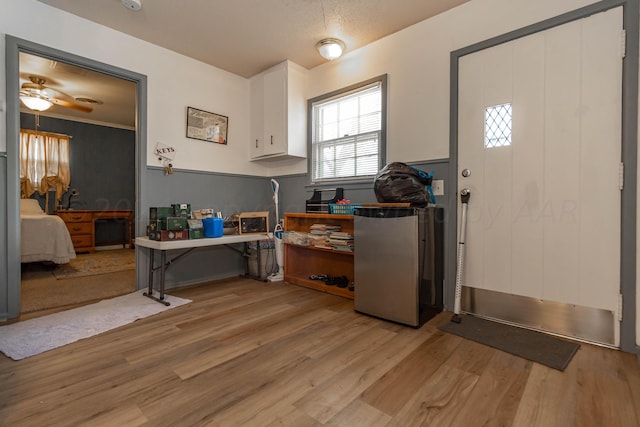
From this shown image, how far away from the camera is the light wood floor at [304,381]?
127 centimetres

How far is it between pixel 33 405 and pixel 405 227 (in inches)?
87.2

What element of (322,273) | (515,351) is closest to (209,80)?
(322,273)

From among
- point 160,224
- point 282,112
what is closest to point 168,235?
point 160,224

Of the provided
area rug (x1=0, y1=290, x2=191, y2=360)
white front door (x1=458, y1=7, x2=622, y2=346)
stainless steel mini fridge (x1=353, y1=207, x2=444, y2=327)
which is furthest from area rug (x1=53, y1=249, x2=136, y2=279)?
white front door (x1=458, y1=7, x2=622, y2=346)

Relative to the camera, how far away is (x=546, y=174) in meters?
2.11

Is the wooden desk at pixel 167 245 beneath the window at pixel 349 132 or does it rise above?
beneath

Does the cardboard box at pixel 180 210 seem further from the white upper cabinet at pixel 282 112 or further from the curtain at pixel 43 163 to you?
the curtain at pixel 43 163

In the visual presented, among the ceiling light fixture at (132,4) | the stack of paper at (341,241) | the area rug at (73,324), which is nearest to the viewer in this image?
the area rug at (73,324)

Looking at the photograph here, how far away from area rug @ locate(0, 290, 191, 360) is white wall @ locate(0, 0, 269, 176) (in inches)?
54.1

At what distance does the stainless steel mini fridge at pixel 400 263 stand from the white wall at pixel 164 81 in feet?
7.13

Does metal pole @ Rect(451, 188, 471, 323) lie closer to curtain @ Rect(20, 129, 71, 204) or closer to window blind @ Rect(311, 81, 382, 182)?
window blind @ Rect(311, 81, 382, 182)

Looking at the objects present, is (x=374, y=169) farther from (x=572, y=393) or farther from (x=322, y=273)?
(x=572, y=393)

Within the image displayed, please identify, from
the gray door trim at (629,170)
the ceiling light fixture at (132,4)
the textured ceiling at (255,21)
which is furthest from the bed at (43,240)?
the gray door trim at (629,170)

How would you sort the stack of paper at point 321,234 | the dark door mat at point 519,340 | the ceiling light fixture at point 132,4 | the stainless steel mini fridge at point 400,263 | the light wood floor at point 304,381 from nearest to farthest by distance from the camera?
the light wood floor at point 304,381 → the dark door mat at point 519,340 → the stainless steel mini fridge at point 400,263 → the ceiling light fixture at point 132,4 → the stack of paper at point 321,234
